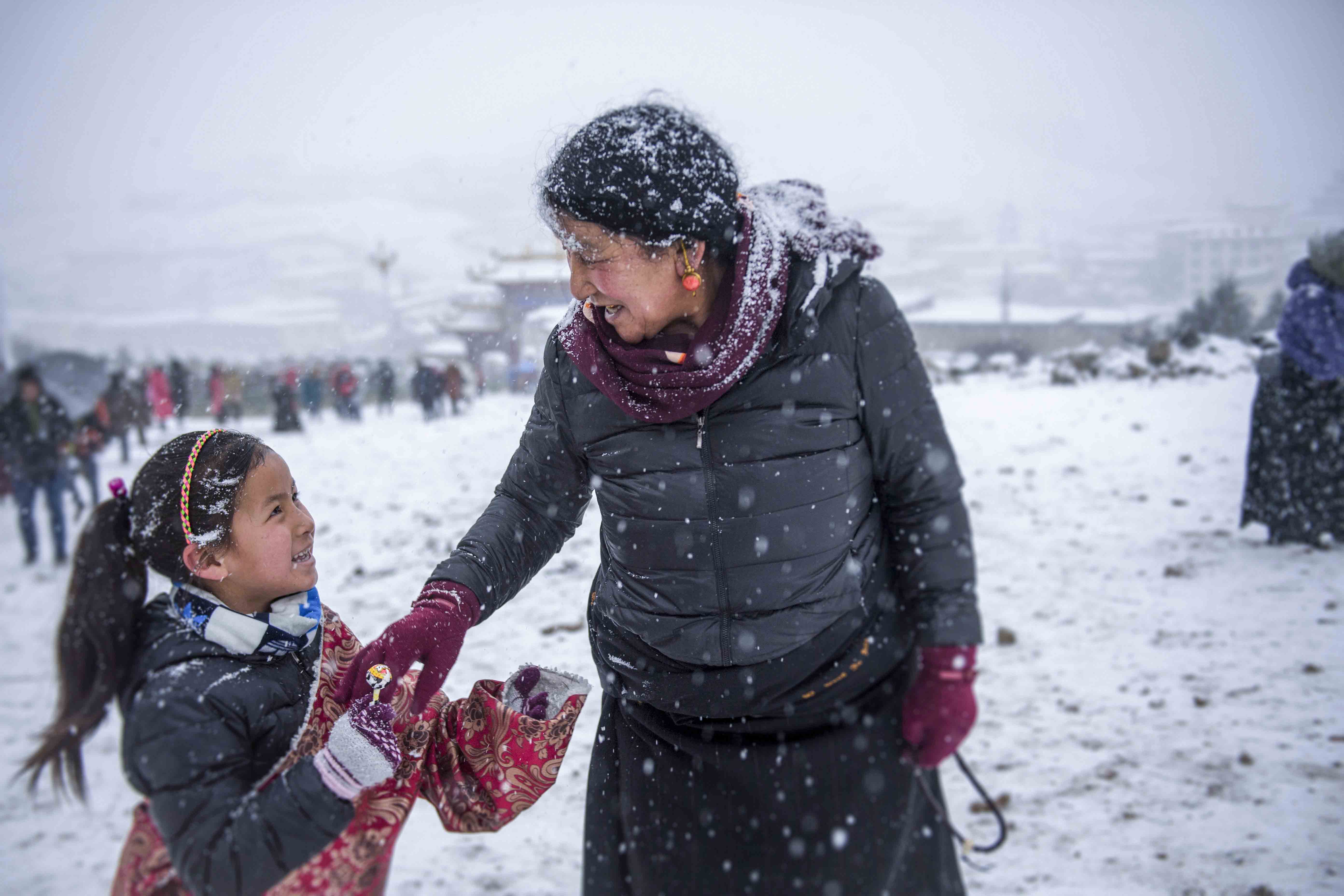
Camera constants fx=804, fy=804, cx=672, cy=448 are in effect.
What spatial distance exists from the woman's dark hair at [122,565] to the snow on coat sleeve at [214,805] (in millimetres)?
146

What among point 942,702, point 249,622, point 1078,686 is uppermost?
point 249,622

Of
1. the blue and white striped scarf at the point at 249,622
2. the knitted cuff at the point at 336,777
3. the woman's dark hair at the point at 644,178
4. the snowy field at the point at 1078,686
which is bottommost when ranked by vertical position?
the snowy field at the point at 1078,686

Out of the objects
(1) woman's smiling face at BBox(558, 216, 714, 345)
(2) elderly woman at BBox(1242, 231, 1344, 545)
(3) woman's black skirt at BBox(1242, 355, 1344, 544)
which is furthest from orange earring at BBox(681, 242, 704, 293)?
(3) woman's black skirt at BBox(1242, 355, 1344, 544)

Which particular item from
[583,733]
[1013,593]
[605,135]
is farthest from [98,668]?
[1013,593]

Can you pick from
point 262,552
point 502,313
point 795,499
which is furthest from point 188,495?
point 502,313

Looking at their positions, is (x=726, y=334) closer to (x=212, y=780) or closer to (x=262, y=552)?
(x=262, y=552)

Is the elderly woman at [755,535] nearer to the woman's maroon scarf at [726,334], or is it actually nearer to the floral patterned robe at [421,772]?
the woman's maroon scarf at [726,334]

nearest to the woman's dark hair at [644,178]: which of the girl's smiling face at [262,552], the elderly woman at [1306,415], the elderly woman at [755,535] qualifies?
the elderly woman at [755,535]

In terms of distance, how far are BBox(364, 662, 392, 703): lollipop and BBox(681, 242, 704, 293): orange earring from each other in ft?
2.85

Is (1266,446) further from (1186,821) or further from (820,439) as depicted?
(820,439)

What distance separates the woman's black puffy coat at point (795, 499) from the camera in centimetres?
150

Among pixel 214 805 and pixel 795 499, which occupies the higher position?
pixel 795 499

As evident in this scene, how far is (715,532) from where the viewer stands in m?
1.51

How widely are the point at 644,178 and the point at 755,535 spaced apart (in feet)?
2.20
